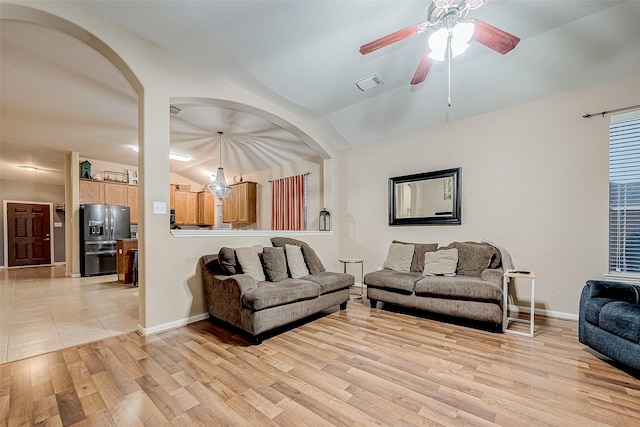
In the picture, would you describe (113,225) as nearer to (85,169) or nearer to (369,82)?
(85,169)

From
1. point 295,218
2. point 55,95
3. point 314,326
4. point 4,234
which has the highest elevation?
point 55,95

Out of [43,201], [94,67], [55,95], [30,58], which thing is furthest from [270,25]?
[43,201]

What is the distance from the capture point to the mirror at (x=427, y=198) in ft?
13.2

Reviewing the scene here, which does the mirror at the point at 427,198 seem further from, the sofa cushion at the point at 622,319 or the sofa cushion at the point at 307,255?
the sofa cushion at the point at 622,319

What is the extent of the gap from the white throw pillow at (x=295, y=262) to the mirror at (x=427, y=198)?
6.10 ft

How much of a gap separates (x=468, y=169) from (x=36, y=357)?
17.1 ft

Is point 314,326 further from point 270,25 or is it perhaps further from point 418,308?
point 270,25

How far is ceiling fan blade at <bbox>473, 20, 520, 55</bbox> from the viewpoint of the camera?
1913 mm

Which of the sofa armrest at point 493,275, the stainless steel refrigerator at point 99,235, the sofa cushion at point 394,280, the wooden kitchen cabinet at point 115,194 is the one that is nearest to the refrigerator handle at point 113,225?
the stainless steel refrigerator at point 99,235

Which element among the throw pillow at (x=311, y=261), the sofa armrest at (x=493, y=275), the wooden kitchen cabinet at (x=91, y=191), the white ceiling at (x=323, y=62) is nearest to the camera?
the white ceiling at (x=323, y=62)

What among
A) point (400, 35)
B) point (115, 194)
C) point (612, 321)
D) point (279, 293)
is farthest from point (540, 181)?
point (115, 194)

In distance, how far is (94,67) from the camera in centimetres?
319

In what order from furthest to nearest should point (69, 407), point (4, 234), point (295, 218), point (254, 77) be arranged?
point (4, 234), point (295, 218), point (254, 77), point (69, 407)

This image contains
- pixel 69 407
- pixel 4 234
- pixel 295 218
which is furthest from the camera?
pixel 4 234
